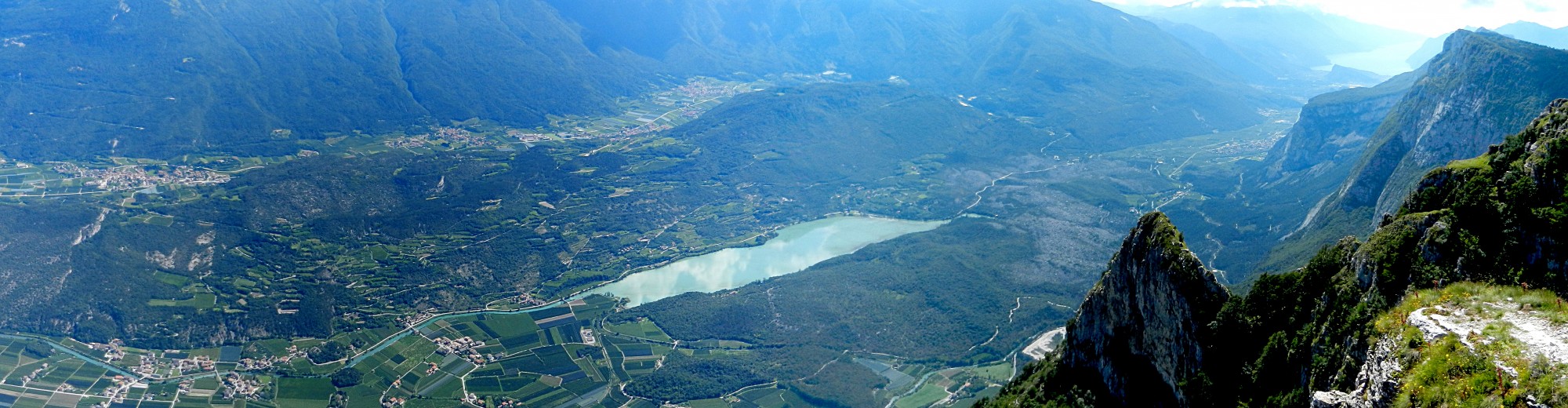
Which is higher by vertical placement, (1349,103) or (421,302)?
(1349,103)

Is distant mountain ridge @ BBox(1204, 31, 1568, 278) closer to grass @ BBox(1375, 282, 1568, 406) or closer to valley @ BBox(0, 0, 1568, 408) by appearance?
valley @ BBox(0, 0, 1568, 408)

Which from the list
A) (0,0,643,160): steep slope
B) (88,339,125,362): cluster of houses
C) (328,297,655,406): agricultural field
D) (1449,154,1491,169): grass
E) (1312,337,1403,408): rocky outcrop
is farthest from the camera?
(0,0,643,160): steep slope

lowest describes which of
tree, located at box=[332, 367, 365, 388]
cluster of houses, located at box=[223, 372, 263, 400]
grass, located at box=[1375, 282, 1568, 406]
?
cluster of houses, located at box=[223, 372, 263, 400]

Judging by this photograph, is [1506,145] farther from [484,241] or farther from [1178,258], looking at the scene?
[484,241]

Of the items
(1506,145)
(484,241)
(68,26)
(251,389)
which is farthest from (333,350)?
(68,26)

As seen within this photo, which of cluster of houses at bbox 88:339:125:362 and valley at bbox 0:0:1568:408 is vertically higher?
valley at bbox 0:0:1568:408

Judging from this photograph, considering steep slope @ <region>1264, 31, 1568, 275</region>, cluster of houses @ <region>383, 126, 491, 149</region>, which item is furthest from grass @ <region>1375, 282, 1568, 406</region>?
cluster of houses @ <region>383, 126, 491, 149</region>

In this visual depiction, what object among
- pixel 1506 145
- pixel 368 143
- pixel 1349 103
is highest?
pixel 1506 145

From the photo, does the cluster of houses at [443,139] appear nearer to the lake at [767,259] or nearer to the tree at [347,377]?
the lake at [767,259]
